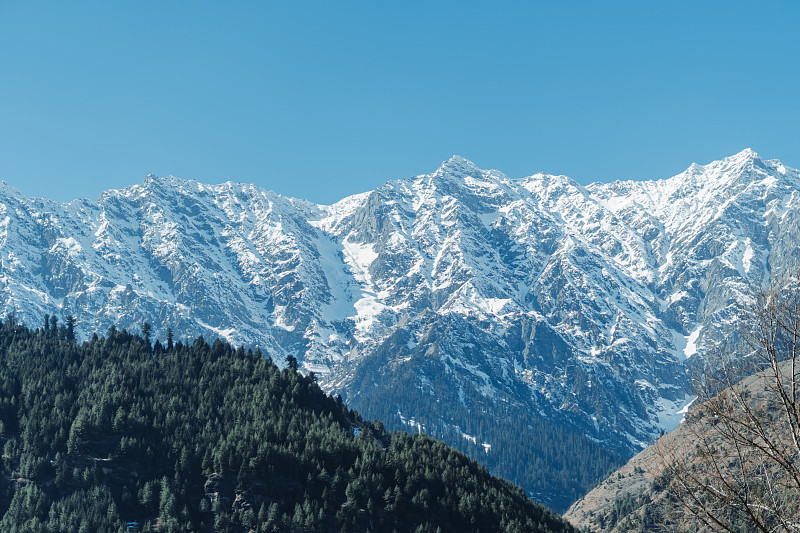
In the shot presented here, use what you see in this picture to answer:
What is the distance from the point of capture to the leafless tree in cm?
2708

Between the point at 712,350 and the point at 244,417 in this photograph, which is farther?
the point at 244,417

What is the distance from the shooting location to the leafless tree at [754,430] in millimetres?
27078

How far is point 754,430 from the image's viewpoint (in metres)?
27.2

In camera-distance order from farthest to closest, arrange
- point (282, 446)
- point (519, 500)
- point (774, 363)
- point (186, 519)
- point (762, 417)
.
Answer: point (519, 500), point (282, 446), point (186, 519), point (762, 417), point (774, 363)

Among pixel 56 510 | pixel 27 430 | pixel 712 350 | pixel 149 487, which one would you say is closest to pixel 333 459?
pixel 149 487

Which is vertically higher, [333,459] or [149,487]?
[333,459]

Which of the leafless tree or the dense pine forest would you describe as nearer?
the leafless tree

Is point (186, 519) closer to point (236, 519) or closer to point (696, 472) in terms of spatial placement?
point (236, 519)

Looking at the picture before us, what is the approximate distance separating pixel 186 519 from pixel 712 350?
461 feet

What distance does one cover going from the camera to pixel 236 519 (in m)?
157

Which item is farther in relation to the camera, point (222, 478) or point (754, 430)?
point (222, 478)

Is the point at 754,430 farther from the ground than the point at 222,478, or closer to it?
closer to it

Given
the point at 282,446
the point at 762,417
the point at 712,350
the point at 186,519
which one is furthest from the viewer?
the point at 282,446

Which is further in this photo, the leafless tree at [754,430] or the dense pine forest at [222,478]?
the dense pine forest at [222,478]
